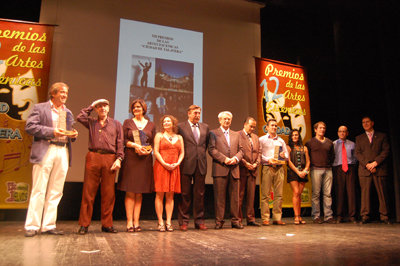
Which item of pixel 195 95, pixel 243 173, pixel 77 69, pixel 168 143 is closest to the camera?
pixel 168 143

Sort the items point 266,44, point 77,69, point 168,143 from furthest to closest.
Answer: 1. point 266,44
2. point 77,69
3. point 168,143

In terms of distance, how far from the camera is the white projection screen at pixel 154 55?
4.83 metres

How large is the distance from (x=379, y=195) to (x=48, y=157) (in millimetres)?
4522

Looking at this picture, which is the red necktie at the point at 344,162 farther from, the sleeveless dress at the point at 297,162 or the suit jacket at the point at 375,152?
the sleeveless dress at the point at 297,162

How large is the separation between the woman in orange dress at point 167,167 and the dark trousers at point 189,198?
3.4 inches

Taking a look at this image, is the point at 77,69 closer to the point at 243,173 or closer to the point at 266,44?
the point at 243,173

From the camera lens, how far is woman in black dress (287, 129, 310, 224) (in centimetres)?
463

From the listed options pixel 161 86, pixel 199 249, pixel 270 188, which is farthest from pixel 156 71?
pixel 199 249

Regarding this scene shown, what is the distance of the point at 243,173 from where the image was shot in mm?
4289

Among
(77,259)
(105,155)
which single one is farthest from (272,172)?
(77,259)

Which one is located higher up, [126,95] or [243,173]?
[126,95]

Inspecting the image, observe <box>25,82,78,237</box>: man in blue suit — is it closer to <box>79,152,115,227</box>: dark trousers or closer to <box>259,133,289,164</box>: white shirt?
<box>79,152,115,227</box>: dark trousers

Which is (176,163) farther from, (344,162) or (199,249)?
(344,162)

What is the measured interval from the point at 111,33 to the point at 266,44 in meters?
3.09
